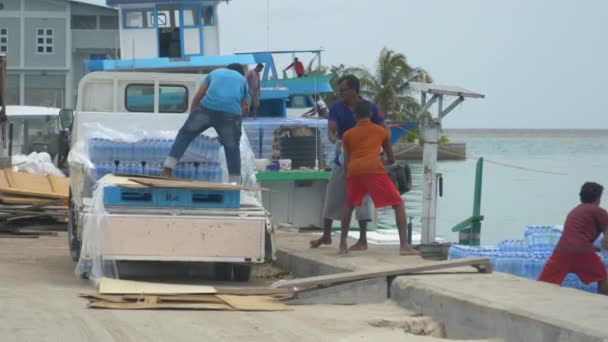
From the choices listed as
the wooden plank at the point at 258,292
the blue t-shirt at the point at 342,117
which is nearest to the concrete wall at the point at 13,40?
the blue t-shirt at the point at 342,117

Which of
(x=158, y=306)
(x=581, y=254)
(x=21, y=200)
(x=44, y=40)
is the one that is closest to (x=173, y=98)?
(x=158, y=306)

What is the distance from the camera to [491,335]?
8047mm

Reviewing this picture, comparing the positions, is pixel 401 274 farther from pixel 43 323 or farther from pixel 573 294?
pixel 43 323

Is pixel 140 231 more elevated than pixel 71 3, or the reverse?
pixel 71 3

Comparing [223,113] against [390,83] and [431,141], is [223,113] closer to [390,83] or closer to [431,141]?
[431,141]

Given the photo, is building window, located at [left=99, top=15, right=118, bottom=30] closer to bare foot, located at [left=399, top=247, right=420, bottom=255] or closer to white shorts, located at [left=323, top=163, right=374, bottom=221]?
white shorts, located at [left=323, top=163, right=374, bottom=221]

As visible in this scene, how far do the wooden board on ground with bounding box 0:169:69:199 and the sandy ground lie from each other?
839 centimetres

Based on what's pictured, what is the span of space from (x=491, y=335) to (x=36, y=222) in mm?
11244

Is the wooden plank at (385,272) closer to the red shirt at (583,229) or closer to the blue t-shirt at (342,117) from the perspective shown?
the red shirt at (583,229)

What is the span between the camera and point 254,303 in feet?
30.7

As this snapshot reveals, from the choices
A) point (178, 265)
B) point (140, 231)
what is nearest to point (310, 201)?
point (178, 265)

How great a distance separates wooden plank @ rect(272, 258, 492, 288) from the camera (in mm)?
9734

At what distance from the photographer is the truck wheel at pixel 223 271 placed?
459 inches

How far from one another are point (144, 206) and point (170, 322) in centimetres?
262
